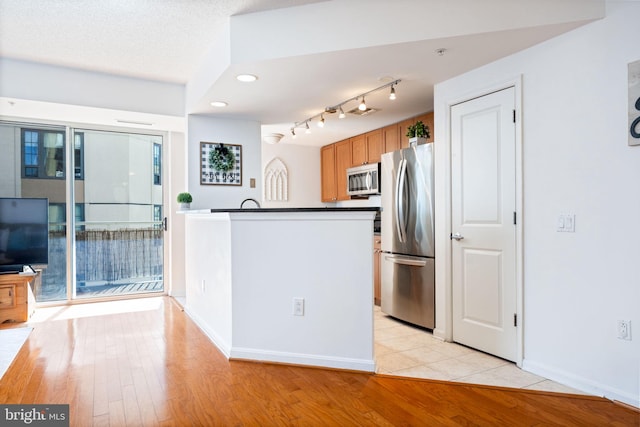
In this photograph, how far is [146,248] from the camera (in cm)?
508

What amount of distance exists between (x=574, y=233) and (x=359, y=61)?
184 centimetres

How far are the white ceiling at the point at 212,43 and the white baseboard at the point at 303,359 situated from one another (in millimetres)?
2114

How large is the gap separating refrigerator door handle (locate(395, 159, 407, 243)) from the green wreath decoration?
1.94 m

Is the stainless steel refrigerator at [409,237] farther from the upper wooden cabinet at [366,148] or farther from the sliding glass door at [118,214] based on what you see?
the sliding glass door at [118,214]

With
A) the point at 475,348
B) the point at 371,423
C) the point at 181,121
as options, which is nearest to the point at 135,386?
Result: the point at 371,423

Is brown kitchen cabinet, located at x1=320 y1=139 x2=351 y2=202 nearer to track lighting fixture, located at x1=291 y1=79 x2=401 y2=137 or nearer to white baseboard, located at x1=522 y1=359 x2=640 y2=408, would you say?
track lighting fixture, located at x1=291 y1=79 x2=401 y2=137

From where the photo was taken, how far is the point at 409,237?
3.68 metres

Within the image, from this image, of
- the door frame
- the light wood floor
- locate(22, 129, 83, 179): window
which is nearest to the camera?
the light wood floor

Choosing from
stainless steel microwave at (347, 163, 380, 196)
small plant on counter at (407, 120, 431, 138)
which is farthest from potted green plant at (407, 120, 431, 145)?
stainless steel microwave at (347, 163, 380, 196)

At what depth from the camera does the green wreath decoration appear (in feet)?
14.4

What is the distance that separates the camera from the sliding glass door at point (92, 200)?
174 inches

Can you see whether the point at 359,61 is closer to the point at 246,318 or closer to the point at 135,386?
the point at 246,318

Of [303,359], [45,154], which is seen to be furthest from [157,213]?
[303,359]

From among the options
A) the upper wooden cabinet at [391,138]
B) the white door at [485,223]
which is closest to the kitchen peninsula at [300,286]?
the white door at [485,223]
